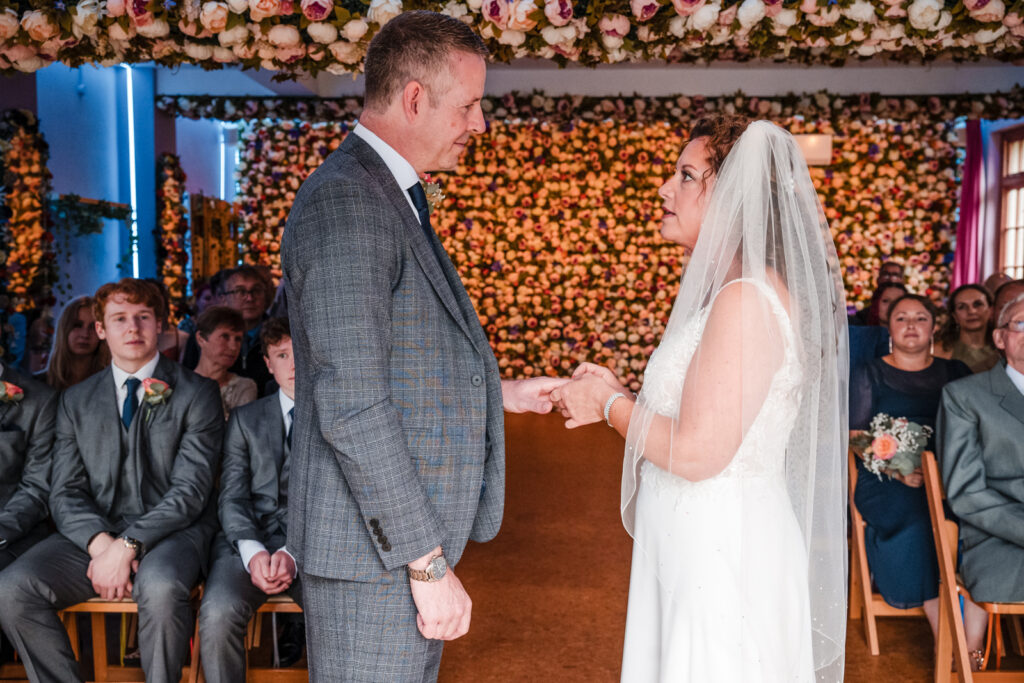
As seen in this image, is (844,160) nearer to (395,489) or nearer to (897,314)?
(897,314)

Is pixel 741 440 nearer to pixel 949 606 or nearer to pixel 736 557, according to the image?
pixel 736 557

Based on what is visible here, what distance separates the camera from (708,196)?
2047mm

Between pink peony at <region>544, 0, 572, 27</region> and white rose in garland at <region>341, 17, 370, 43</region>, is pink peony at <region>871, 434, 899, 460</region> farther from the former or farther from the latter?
white rose in garland at <region>341, 17, 370, 43</region>

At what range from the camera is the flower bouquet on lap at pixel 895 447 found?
3.58 meters

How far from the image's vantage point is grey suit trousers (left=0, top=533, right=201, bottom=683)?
2.80m

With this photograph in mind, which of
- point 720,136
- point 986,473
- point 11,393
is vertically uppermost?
point 720,136

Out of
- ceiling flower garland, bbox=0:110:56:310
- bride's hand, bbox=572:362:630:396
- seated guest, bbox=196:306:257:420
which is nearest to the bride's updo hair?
bride's hand, bbox=572:362:630:396

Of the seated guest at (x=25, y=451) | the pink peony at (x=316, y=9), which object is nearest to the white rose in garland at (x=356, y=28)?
the pink peony at (x=316, y=9)

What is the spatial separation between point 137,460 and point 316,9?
215cm

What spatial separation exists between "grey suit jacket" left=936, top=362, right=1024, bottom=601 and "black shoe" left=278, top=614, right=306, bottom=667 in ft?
8.29

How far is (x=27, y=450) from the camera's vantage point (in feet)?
10.7

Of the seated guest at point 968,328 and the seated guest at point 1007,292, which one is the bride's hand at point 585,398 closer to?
the seated guest at point 1007,292

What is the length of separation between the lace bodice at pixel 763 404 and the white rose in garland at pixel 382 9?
2.52 m

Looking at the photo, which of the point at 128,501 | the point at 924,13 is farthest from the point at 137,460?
the point at 924,13
